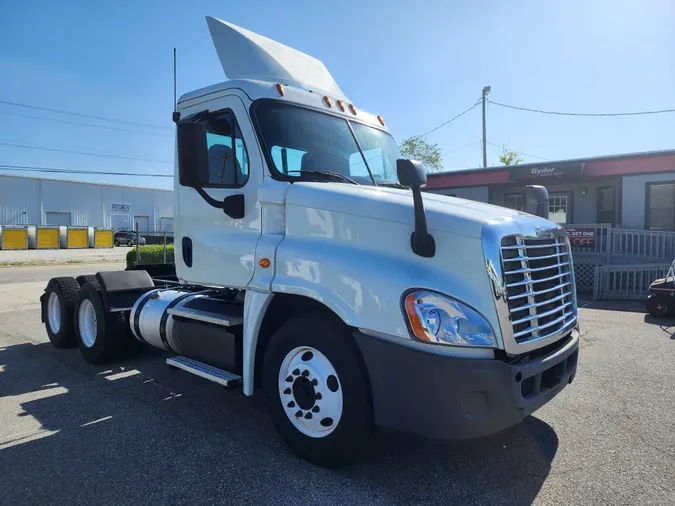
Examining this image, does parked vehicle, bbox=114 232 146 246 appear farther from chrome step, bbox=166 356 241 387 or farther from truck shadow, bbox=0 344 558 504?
chrome step, bbox=166 356 241 387

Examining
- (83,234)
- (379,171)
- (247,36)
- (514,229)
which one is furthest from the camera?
(83,234)

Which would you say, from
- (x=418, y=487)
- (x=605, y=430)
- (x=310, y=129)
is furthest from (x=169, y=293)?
(x=605, y=430)

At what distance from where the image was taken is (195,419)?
13.4 feet

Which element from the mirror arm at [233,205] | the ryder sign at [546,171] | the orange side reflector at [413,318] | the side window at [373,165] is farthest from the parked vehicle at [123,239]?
the orange side reflector at [413,318]

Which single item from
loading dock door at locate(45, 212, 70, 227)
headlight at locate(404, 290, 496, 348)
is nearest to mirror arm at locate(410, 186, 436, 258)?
headlight at locate(404, 290, 496, 348)

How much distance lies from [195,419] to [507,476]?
2.59 metres

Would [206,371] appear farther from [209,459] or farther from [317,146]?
[317,146]

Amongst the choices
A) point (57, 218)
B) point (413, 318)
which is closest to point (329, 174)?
point (413, 318)

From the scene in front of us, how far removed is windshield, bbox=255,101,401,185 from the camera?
3723 millimetres

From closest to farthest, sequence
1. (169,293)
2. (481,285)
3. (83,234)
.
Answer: (481,285) < (169,293) < (83,234)

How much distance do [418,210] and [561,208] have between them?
15665 mm

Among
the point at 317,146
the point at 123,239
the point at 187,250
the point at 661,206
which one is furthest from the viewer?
the point at 123,239

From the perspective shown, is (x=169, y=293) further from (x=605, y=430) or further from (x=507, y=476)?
(x=605, y=430)

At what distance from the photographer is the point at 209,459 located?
11.0ft
